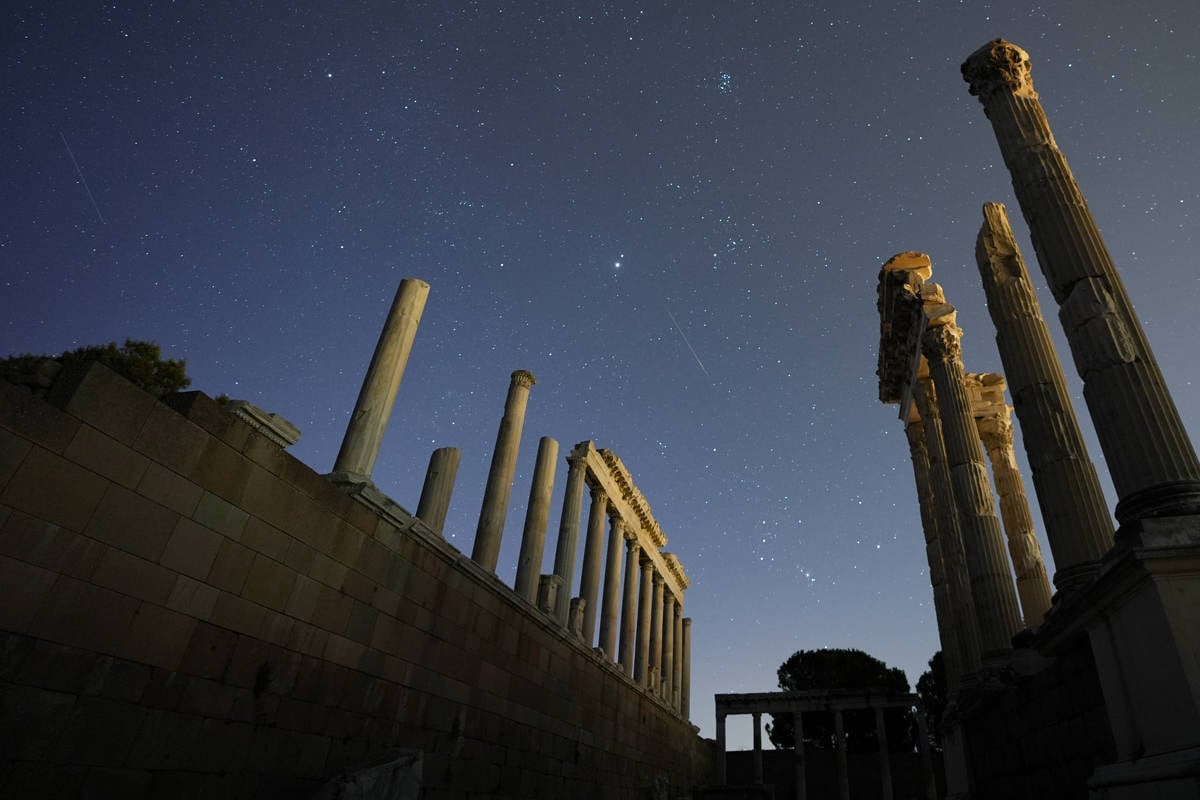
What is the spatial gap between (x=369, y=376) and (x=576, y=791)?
37.8ft

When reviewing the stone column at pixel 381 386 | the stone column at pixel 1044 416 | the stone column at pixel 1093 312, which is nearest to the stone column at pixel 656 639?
the stone column at pixel 1044 416

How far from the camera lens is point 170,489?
6.40 meters

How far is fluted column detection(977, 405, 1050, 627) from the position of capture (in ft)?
59.4

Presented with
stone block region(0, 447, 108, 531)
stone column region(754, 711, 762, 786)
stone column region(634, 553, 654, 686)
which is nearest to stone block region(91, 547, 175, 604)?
stone block region(0, 447, 108, 531)

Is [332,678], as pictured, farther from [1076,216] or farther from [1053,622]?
[1076,216]

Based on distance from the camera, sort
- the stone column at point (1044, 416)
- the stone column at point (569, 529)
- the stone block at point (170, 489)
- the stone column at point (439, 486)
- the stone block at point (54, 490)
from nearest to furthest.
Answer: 1. the stone block at point (54, 490)
2. the stone block at point (170, 489)
3. the stone column at point (1044, 416)
4. the stone column at point (439, 486)
5. the stone column at point (569, 529)

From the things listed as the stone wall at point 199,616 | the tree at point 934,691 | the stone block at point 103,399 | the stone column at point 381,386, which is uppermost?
the tree at point 934,691

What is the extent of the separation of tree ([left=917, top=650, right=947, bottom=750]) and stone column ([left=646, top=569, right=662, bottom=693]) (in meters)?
26.4

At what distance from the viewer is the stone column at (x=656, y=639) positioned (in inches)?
1228

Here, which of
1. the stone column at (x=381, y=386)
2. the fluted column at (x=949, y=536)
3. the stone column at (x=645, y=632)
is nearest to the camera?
the stone column at (x=381, y=386)

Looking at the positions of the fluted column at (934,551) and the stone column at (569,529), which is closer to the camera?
the fluted column at (934,551)

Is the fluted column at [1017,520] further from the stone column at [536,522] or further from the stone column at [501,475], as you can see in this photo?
the stone column at [501,475]

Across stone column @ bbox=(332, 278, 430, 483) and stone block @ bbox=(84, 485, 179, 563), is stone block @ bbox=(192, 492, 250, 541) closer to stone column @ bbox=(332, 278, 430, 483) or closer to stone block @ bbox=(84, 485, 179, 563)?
stone block @ bbox=(84, 485, 179, 563)

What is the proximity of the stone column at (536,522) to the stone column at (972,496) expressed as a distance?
11160mm
